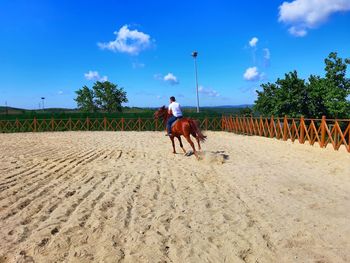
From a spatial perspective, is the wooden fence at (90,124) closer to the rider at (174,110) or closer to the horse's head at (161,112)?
the horse's head at (161,112)

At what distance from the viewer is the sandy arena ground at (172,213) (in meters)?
3.64

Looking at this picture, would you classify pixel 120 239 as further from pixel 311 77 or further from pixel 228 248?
pixel 311 77

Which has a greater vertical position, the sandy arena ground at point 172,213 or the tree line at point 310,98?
the tree line at point 310,98

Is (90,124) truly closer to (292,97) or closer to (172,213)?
(292,97)

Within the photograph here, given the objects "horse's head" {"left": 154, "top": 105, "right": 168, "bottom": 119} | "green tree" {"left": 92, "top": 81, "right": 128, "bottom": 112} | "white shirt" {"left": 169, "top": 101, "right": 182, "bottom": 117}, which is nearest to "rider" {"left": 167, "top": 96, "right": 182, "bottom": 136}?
"white shirt" {"left": 169, "top": 101, "right": 182, "bottom": 117}

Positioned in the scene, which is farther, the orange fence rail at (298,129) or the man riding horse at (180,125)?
Result: the orange fence rail at (298,129)

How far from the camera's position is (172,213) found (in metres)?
4.91

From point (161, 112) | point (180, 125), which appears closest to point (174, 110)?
point (180, 125)

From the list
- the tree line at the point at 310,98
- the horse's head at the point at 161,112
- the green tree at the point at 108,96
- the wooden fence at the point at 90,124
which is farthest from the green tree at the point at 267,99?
the green tree at the point at 108,96

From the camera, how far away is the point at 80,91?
175 feet

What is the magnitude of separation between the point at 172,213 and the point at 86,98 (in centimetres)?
5041

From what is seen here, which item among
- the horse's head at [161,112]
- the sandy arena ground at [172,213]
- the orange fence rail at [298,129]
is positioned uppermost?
the horse's head at [161,112]

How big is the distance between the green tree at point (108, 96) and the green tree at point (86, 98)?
2.71 ft

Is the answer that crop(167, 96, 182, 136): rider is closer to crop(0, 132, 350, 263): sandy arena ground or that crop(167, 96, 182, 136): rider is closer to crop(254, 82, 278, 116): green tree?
crop(0, 132, 350, 263): sandy arena ground
